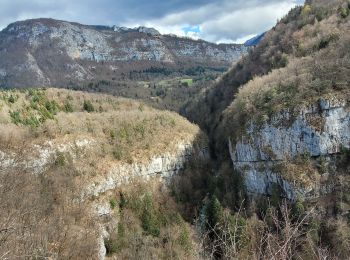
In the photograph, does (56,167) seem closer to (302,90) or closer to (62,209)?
(62,209)

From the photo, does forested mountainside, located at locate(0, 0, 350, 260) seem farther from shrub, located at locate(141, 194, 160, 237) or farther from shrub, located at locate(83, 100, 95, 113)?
shrub, located at locate(83, 100, 95, 113)

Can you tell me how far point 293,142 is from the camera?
57125 millimetres

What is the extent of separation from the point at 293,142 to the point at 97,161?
2921cm

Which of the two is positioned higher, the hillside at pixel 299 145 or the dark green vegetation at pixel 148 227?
the hillside at pixel 299 145

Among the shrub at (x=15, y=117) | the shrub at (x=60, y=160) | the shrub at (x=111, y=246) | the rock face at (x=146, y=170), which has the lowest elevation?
the shrub at (x=111, y=246)

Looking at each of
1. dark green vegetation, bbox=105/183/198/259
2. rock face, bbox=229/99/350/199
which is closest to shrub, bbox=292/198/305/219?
rock face, bbox=229/99/350/199

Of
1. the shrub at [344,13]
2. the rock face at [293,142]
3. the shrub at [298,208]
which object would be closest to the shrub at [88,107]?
the rock face at [293,142]

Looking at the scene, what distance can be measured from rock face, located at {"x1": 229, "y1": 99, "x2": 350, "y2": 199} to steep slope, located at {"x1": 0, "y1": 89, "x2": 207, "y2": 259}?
13461 mm

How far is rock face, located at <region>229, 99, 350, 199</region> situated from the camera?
54.5 m

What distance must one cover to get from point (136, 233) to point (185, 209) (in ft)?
38.3

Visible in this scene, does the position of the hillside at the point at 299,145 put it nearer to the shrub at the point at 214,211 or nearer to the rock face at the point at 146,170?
the shrub at the point at 214,211

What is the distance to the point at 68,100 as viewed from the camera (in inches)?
3280

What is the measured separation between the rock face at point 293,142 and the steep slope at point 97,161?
13.5 metres

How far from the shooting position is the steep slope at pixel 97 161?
171ft
